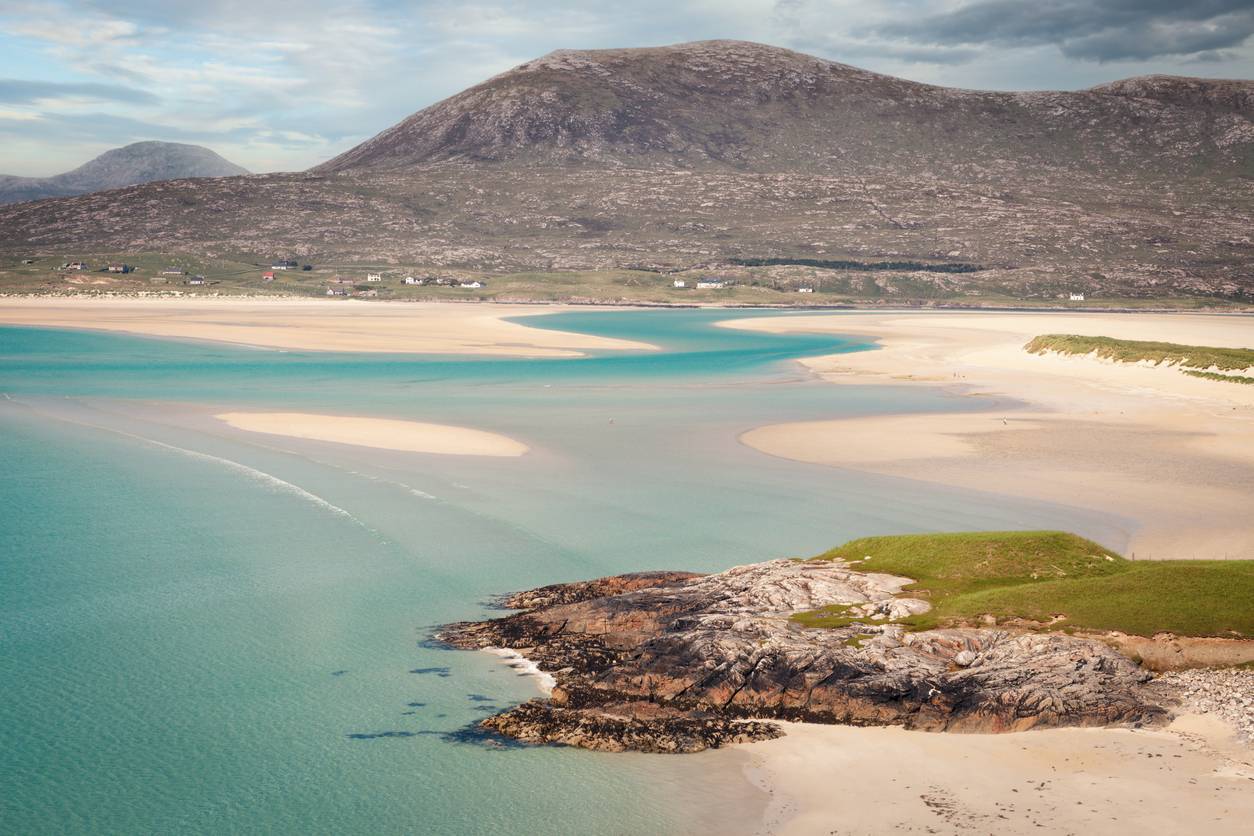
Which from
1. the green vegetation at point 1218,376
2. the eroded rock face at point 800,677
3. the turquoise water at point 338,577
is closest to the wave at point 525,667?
the eroded rock face at point 800,677

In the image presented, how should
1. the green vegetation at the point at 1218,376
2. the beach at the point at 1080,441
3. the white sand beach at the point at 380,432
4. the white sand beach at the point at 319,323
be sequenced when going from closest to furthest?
the beach at the point at 1080,441
the white sand beach at the point at 380,432
the green vegetation at the point at 1218,376
the white sand beach at the point at 319,323

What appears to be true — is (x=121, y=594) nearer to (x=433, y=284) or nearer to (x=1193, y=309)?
(x=433, y=284)

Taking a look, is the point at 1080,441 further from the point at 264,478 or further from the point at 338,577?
the point at 264,478

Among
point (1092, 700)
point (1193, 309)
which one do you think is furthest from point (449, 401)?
point (1193, 309)

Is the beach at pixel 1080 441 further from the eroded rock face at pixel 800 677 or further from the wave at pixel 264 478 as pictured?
the wave at pixel 264 478

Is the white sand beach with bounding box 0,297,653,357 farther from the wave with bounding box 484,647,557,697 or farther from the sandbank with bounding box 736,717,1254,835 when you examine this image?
the sandbank with bounding box 736,717,1254,835

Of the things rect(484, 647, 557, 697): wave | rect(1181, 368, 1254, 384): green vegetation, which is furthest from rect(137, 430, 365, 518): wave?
rect(1181, 368, 1254, 384): green vegetation
